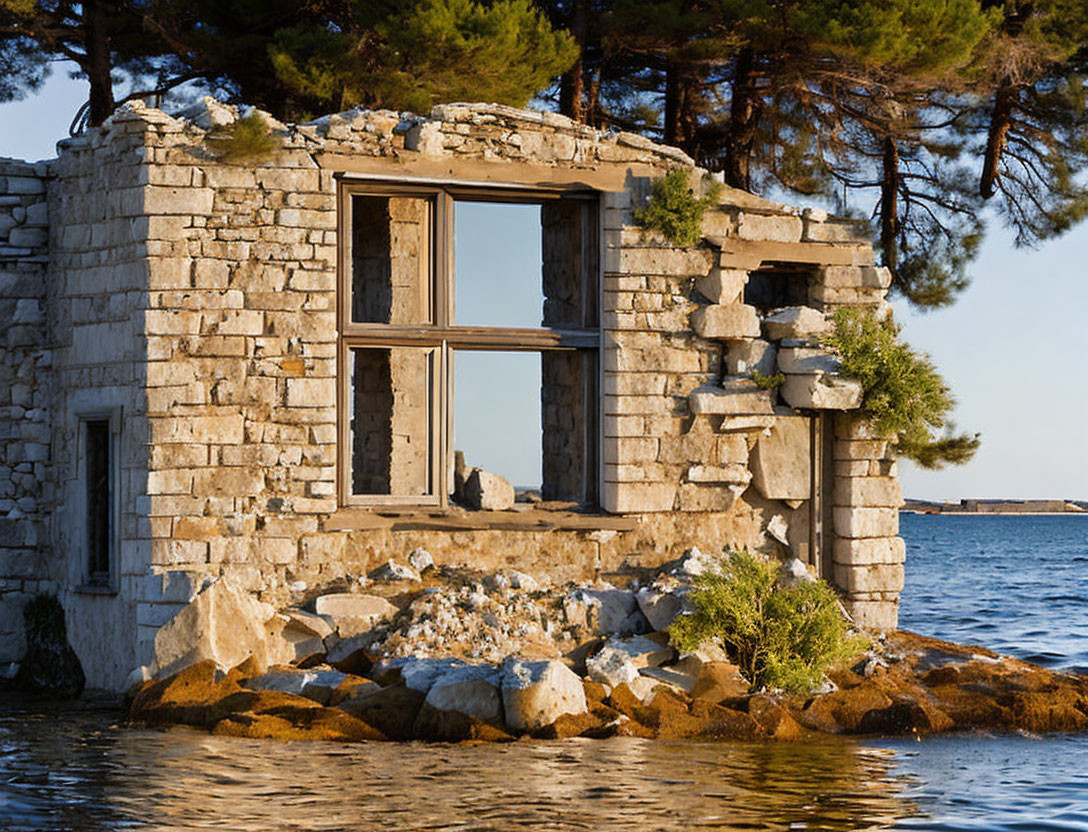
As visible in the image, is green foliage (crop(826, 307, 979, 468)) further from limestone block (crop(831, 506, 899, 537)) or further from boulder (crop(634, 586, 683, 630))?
boulder (crop(634, 586, 683, 630))

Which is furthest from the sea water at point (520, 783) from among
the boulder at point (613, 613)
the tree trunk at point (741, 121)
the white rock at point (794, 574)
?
the tree trunk at point (741, 121)

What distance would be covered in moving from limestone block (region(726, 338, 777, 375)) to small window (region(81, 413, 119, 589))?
5.29 meters

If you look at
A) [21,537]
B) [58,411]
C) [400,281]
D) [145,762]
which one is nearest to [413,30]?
[400,281]

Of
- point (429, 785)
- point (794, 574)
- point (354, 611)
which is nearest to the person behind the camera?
point (429, 785)

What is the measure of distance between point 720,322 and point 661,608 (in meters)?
2.60

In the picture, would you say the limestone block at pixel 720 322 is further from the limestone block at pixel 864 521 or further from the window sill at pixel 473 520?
the limestone block at pixel 864 521

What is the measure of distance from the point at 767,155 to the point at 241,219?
28.8ft

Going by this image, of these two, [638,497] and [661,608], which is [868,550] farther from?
[661,608]

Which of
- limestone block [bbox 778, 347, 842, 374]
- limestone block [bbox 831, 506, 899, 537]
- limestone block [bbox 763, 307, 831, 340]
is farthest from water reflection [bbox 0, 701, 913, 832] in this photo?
limestone block [bbox 763, 307, 831, 340]

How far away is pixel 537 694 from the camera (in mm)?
9344

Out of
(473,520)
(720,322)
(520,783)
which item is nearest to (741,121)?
(720,322)

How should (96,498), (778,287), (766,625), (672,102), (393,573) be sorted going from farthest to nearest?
(672,102) < (778,287) < (96,498) < (393,573) < (766,625)

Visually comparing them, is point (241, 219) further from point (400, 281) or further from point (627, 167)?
point (627, 167)

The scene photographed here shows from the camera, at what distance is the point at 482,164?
1159 cm
